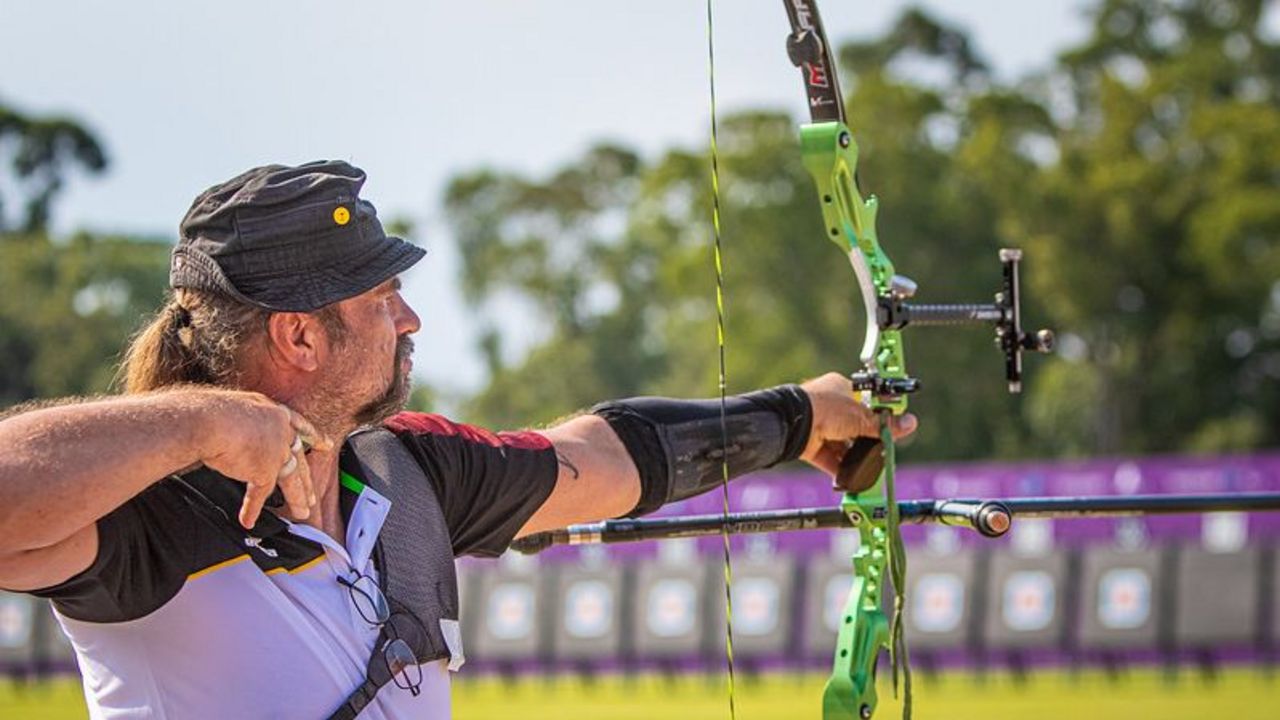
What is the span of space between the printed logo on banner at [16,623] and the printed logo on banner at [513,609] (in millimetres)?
4298

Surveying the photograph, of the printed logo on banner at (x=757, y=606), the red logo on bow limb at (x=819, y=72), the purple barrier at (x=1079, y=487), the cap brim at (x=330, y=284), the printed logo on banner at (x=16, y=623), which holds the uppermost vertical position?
the red logo on bow limb at (x=819, y=72)

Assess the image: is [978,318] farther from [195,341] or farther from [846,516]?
[195,341]

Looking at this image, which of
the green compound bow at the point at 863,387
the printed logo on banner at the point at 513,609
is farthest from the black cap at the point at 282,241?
the printed logo on banner at the point at 513,609

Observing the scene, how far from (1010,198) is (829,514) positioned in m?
31.1

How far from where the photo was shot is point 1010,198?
34094mm

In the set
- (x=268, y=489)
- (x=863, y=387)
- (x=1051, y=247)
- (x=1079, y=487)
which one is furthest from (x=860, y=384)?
(x=1051, y=247)

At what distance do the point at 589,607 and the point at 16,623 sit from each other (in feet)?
17.6

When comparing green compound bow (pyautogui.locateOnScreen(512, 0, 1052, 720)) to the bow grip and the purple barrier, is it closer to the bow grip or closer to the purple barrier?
the bow grip

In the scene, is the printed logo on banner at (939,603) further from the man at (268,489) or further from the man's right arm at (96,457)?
the man's right arm at (96,457)

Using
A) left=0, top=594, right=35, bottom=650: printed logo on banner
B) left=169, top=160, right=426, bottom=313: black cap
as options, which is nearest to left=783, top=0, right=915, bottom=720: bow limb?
left=169, top=160, right=426, bottom=313: black cap

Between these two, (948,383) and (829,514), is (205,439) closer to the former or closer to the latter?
(829,514)

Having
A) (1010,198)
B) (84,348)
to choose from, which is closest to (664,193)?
(1010,198)

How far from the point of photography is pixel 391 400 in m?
2.97

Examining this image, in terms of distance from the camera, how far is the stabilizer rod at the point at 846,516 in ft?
11.9
